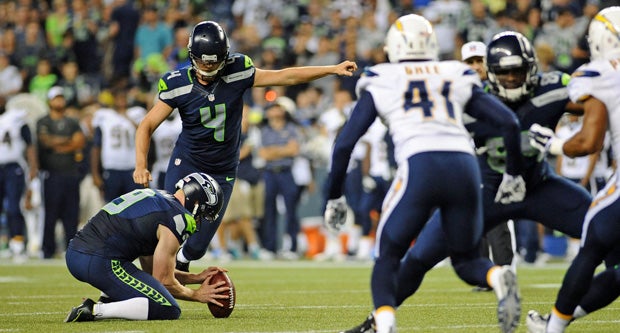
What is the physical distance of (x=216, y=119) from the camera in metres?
7.88

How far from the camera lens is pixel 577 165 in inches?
518

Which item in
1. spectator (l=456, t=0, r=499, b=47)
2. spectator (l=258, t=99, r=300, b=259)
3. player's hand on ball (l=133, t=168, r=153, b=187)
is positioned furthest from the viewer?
spectator (l=456, t=0, r=499, b=47)

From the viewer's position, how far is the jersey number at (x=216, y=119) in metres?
7.82

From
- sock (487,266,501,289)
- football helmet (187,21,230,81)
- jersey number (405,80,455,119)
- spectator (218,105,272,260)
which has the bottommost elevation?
spectator (218,105,272,260)

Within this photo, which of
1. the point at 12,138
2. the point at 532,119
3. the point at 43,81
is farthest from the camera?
the point at 43,81

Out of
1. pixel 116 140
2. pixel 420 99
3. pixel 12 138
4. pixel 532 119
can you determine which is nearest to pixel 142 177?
pixel 532 119

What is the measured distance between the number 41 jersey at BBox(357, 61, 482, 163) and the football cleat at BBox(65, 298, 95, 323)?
2.36 meters

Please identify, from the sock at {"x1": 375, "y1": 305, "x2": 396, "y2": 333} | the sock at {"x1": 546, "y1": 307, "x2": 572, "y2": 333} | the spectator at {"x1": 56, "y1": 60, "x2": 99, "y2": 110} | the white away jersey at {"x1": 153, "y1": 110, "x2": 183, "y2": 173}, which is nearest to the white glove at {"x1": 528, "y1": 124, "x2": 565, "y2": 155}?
the sock at {"x1": 546, "y1": 307, "x2": 572, "y2": 333}

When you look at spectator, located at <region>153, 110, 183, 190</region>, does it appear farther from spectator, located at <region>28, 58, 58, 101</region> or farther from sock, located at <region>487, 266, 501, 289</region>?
sock, located at <region>487, 266, 501, 289</region>

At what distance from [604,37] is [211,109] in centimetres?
310

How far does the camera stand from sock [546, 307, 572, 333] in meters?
5.49

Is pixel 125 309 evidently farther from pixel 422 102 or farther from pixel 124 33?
pixel 124 33

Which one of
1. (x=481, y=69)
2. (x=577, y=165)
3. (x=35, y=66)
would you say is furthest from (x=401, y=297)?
(x=35, y=66)

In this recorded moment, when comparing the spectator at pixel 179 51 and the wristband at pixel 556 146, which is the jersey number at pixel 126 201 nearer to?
the wristband at pixel 556 146
